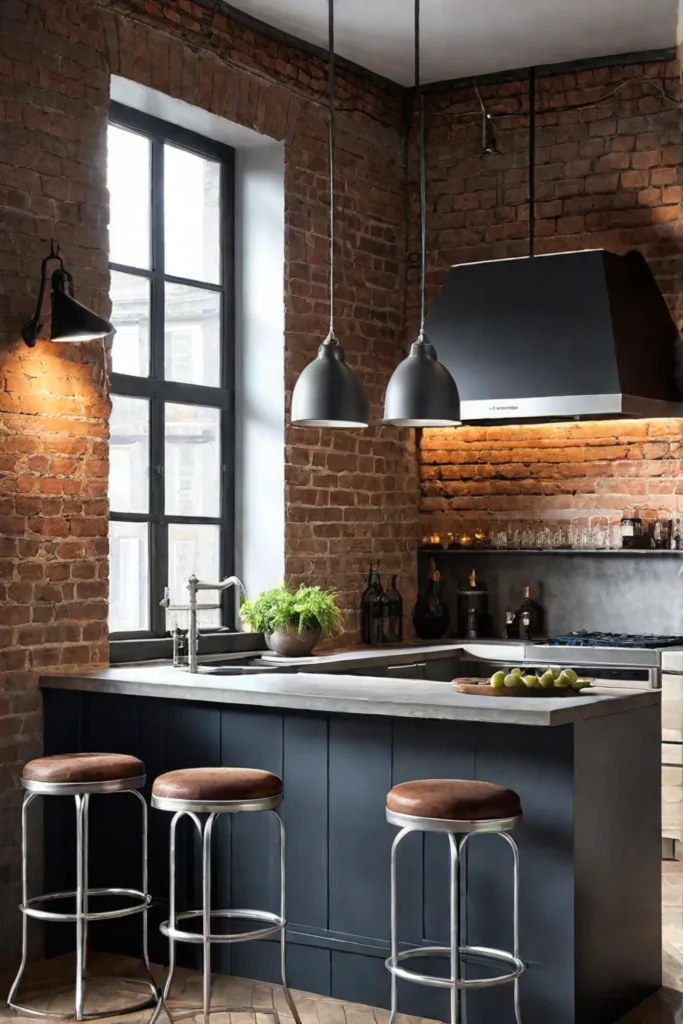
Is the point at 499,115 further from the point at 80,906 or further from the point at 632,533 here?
the point at 80,906

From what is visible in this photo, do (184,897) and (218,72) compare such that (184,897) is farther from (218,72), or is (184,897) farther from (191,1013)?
(218,72)

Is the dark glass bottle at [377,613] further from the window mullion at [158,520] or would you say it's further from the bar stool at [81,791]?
the bar stool at [81,791]

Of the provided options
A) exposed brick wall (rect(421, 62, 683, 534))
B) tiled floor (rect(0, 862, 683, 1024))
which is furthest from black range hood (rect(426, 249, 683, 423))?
tiled floor (rect(0, 862, 683, 1024))

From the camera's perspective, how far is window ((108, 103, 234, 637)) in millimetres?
5707

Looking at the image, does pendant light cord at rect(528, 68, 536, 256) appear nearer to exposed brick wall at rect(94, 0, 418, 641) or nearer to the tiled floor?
exposed brick wall at rect(94, 0, 418, 641)

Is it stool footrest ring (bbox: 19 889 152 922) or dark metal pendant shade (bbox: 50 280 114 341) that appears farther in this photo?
dark metal pendant shade (bbox: 50 280 114 341)

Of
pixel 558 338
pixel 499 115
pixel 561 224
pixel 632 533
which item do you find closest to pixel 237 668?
pixel 558 338

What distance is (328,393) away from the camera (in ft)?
15.0

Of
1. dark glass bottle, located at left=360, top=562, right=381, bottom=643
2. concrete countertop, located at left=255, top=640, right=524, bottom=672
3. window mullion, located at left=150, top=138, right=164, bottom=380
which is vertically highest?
window mullion, located at left=150, top=138, right=164, bottom=380

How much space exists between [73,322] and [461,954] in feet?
8.17

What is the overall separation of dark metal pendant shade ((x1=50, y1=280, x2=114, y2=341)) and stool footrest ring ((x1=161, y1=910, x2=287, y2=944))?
1.99 meters

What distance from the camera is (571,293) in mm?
6309

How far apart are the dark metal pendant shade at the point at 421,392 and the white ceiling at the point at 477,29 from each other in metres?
2.18

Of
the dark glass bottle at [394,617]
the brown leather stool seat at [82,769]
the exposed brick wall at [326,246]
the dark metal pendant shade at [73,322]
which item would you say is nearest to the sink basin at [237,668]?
the exposed brick wall at [326,246]
